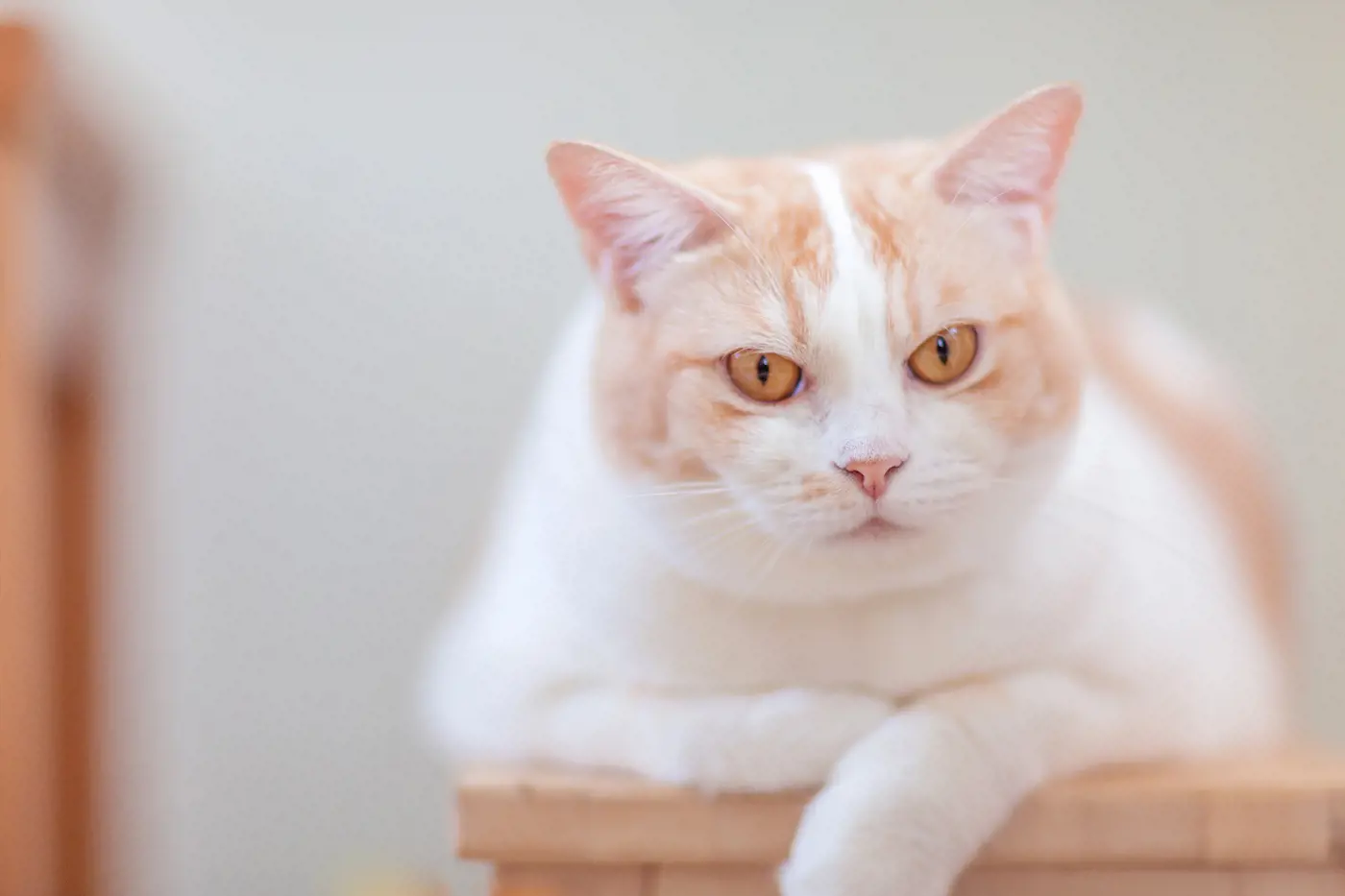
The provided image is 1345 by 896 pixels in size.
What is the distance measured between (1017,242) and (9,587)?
78 cm

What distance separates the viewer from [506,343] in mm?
1001

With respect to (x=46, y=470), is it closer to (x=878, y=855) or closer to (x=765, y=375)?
(x=765, y=375)

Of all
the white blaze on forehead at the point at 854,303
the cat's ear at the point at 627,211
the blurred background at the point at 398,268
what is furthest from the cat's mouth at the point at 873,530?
the blurred background at the point at 398,268

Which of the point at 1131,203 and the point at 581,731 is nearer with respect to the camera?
the point at 581,731

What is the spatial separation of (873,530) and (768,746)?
0.15 m

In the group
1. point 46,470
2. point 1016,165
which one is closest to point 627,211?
point 1016,165

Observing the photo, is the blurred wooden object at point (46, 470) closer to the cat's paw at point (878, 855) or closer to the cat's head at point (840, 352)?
the cat's head at point (840, 352)

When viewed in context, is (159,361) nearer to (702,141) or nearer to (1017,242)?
(702,141)

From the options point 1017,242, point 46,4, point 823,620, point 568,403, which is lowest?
point 823,620

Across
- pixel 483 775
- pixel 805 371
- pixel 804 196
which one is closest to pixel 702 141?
pixel 804 196

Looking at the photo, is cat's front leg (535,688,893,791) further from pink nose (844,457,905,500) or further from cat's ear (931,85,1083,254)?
cat's ear (931,85,1083,254)

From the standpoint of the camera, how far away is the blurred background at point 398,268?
0.98m

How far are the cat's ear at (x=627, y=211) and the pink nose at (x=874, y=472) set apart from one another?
186mm

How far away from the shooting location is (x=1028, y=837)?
2.50ft
